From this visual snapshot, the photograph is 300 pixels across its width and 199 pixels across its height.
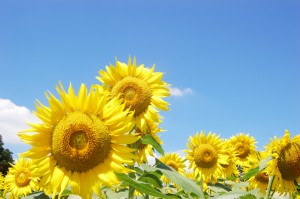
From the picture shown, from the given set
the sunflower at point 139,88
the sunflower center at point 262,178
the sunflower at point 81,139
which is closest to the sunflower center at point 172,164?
the sunflower center at point 262,178

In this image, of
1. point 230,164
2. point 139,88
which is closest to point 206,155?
point 230,164

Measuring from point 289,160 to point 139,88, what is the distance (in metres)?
2.59

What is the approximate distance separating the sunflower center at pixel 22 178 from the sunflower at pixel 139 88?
6.04m

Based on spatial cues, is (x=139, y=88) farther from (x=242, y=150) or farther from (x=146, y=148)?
(x=242, y=150)

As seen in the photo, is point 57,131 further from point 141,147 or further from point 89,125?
point 141,147

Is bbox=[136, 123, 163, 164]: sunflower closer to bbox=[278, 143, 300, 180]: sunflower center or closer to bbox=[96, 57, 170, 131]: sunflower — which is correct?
bbox=[96, 57, 170, 131]: sunflower

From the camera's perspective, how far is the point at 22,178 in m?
10.7

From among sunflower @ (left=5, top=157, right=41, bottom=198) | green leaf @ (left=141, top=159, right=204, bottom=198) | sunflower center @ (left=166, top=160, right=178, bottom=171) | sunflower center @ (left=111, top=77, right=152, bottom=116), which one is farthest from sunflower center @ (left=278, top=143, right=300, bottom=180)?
sunflower @ (left=5, top=157, right=41, bottom=198)

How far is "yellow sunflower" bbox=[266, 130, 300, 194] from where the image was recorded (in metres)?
5.94

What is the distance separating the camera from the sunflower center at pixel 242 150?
12.6 meters

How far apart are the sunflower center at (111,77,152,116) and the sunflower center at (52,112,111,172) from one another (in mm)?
1524

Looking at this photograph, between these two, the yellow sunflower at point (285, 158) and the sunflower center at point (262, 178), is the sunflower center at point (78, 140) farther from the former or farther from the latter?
the sunflower center at point (262, 178)

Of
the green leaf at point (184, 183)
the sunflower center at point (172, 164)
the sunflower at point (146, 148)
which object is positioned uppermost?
the sunflower center at point (172, 164)

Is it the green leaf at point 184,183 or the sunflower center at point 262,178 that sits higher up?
the sunflower center at point 262,178
